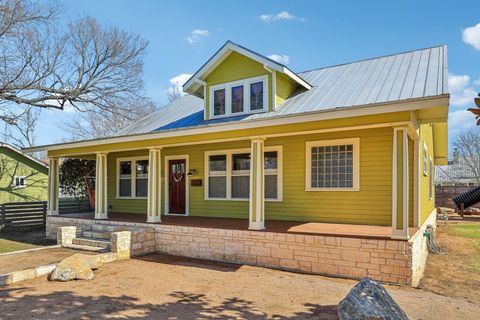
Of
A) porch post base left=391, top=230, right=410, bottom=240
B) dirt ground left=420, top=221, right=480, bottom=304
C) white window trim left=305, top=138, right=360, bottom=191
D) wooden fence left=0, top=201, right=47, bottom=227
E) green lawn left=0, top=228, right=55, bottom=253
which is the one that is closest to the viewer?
dirt ground left=420, top=221, right=480, bottom=304

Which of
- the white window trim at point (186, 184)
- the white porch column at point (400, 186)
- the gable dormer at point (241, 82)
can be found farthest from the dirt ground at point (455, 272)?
the white window trim at point (186, 184)

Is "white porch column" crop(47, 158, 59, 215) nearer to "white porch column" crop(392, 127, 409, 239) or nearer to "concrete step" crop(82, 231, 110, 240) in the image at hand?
"concrete step" crop(82, 231, 110, 240)

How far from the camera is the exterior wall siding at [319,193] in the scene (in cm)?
815

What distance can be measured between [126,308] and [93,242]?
16.0 feet

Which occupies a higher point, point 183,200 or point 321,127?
point 321,127

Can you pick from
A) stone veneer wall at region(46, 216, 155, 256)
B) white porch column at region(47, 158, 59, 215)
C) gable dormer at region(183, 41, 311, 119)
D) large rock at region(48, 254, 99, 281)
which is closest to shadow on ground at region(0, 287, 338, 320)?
large rock at region(48, 254, 99, 281)

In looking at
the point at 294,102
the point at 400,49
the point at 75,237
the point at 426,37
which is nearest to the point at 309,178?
the point at 294,102

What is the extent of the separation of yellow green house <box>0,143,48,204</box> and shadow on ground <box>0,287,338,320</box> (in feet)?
45.7

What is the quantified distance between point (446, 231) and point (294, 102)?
828 centimetres

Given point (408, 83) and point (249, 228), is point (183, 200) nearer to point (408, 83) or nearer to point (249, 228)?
point (249, 228)

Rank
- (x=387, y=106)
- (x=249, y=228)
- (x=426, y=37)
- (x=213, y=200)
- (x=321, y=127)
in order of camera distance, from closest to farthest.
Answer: (x=387, y=106) → (x=321, y=127) → (x=249, y=228) → (x=213, y=200) → (x=426, y=37)

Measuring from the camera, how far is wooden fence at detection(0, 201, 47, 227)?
13.5 meters

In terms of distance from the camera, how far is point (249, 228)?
7633 mm

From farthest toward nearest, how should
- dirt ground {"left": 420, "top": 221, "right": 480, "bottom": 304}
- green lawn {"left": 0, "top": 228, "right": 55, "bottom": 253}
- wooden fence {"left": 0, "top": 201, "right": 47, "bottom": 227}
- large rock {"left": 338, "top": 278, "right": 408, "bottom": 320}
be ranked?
wooden fence {"left": 0, "top": 201, "right": 47, "bottom": 227} < green lawn {"left": 0, "top": 228, "right": 55, "bottom": 253} < dirt ground {"left": 420, "top": 221, "right": 480, "bottom": 304} < large rock {"left": 338, "top": 278, "right": 408, "bottom": 320}
